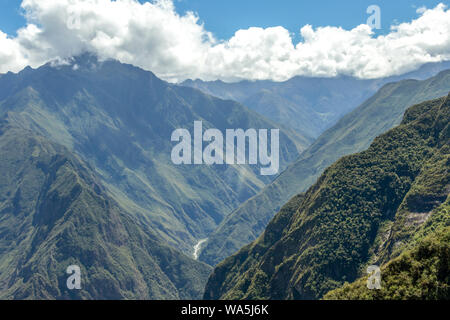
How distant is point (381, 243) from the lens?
187 metres
